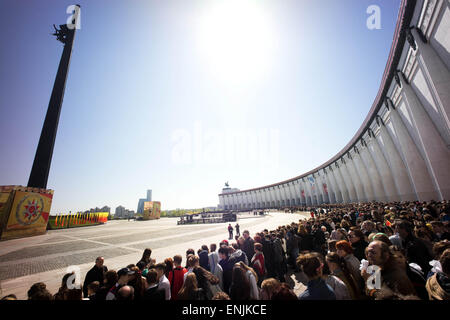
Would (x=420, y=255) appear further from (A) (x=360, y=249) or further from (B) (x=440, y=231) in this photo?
(B) (x=440, y=231)

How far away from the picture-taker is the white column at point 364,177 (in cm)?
3094

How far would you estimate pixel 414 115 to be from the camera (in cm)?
1489

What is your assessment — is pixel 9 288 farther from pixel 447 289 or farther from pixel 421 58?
pixel 421 58

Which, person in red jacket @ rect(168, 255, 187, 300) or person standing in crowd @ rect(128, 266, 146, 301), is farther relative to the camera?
person in red jacket @ rect(168, 255, 187, 300)

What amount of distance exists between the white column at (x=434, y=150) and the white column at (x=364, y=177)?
62.8 ft

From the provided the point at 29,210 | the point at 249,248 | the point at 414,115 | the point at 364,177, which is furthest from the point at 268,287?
the point at 364,177

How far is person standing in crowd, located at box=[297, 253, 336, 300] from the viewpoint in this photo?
6.44 feet

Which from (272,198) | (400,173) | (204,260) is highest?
(272,198)

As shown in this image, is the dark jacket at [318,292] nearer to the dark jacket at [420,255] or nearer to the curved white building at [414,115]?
the dark jacket at [420,255]

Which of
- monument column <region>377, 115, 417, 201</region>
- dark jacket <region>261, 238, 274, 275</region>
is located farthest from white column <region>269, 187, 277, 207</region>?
dark jacket <region>261, 238, 274, 275</region>

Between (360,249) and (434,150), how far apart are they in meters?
17.0

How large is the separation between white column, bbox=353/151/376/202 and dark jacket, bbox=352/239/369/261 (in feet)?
114

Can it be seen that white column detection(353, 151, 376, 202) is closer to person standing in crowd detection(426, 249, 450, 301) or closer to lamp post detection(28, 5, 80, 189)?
person standing in crowd detection(426, 249, 450, 301)

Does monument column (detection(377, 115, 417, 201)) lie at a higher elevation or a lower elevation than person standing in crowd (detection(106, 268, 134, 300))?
higher
